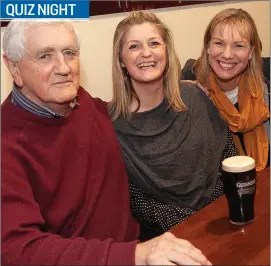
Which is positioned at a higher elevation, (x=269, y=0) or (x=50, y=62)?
(x=269, y=0)

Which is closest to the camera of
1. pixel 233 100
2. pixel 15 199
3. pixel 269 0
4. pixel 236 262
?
pixel 236 262

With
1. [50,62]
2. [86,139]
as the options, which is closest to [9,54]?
[50,62]

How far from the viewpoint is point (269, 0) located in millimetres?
2975

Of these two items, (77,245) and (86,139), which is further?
(86,139)

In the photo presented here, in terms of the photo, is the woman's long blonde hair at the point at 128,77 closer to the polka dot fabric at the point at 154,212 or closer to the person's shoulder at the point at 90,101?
the person's shoulder at the point at 90,101

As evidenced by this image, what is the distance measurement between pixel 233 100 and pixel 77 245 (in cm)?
132

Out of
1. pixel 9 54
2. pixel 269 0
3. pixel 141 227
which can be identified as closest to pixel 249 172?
pixel 141 227

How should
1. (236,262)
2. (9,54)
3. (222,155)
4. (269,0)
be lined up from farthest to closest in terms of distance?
(269,0)
(222,155)
(9,54)
(236,262)

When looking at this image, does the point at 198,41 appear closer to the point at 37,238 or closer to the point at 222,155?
the point at 222,155

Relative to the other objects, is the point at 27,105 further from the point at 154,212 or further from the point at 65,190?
the point at 154,212

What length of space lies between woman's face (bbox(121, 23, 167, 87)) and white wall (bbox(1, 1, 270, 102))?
24cm

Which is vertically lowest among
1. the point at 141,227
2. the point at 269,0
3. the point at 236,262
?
the point at 141,227

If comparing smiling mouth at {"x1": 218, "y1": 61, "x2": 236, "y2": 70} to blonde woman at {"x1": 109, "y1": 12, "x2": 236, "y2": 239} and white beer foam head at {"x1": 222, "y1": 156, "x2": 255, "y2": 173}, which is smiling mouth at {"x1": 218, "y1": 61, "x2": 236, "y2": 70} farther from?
white beer foam head at {"x1": 222, "y1": 156, "x2": 255, "y2": 173}

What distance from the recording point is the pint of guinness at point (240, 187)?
1340 mm
